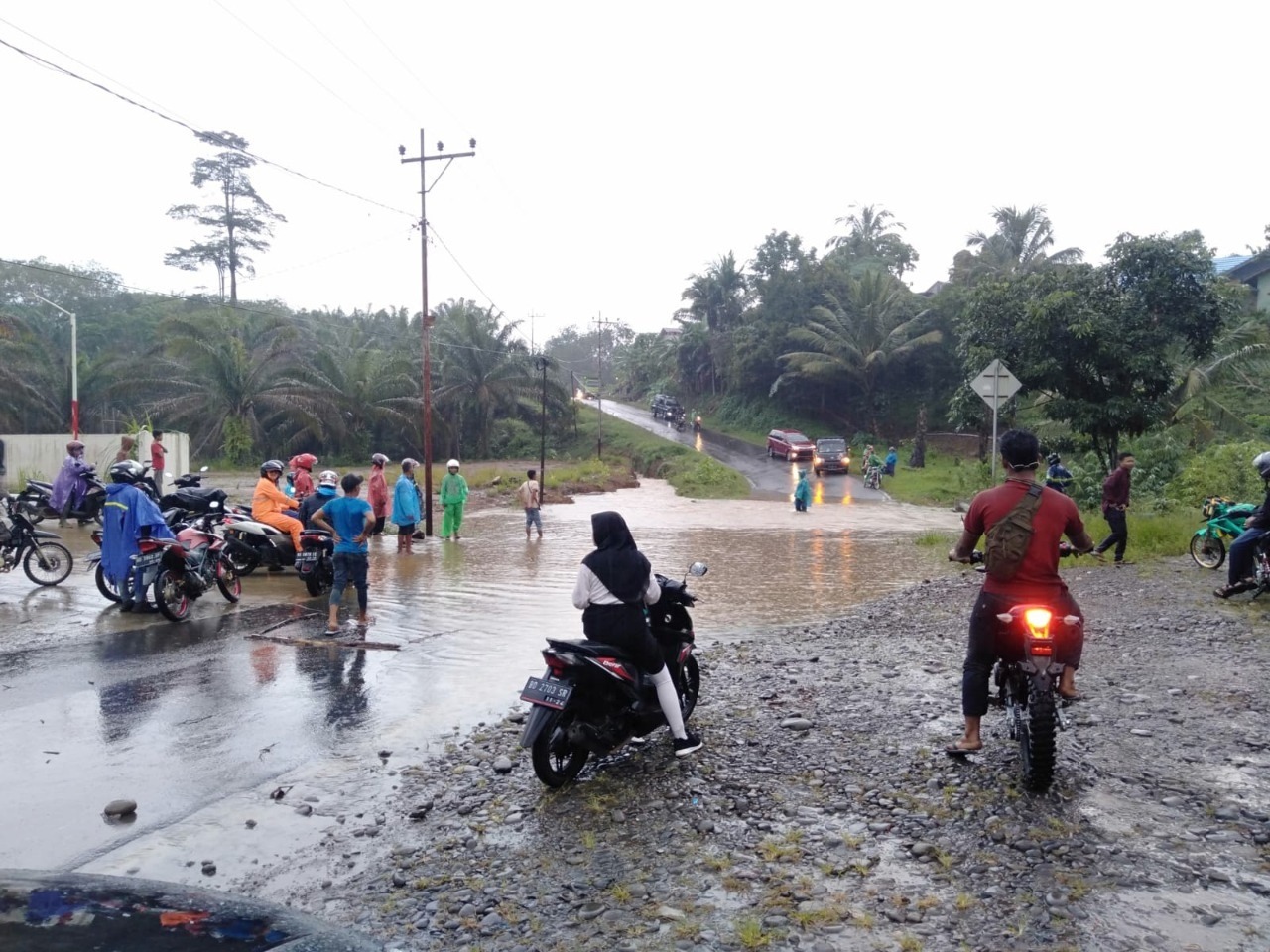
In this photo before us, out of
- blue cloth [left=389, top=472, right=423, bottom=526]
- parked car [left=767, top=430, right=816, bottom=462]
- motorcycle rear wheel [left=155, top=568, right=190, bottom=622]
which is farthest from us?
parked car [left=767, top=430, right=816, bottom=462]

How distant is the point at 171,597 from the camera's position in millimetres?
10453

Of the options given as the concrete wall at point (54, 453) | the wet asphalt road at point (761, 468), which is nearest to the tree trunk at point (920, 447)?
the wet asphalt road at point (761, 468)

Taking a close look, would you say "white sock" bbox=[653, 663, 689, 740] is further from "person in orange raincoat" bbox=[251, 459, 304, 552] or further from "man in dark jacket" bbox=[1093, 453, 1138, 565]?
"man in dark jacket" bbox=[1093, 453, 1138, 565]

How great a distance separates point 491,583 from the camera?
1432 cm

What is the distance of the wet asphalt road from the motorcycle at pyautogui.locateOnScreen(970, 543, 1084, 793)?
31.1 metres

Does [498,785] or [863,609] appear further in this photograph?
[863,609]

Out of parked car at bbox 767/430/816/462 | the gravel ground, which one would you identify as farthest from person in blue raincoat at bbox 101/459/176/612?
parked car at bbox 767/430/816/462

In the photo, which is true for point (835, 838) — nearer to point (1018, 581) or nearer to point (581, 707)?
point (581, 707)

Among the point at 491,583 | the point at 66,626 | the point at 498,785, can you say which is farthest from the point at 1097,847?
the point at 491,583

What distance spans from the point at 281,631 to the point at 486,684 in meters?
3.04

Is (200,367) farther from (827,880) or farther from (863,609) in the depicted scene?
(827,880)

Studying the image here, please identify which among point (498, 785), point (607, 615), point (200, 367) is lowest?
point (498, 785)

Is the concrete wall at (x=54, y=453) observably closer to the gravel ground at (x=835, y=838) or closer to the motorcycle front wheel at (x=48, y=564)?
the motorcycle front wheel at (x=48, y=564)

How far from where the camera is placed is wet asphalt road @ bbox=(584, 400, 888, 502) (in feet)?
126
